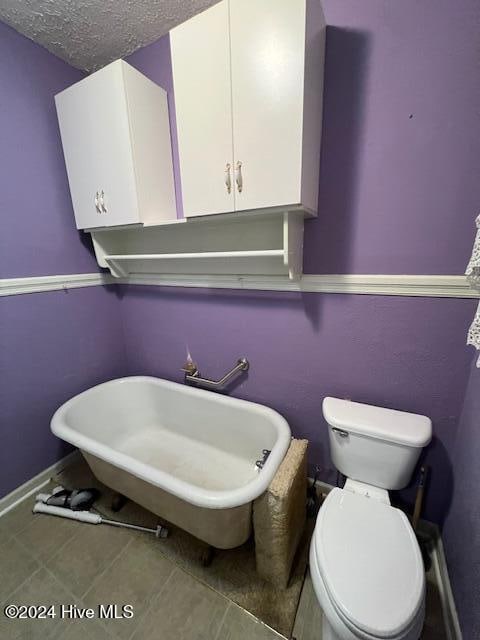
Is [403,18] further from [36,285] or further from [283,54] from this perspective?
[36,285]

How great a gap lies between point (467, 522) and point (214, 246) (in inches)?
63.6

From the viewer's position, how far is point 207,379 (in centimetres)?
175

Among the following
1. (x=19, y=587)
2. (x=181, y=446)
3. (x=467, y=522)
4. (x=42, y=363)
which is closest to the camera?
(x=467, y=522)

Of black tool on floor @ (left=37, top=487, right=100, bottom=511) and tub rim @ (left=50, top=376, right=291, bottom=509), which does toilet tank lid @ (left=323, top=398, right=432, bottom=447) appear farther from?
black tool on floor @ (left=37, top=487, right=100, bottom=511)

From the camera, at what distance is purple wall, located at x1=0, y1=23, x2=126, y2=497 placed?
4.49ft

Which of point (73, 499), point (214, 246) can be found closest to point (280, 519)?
point (73, 499)

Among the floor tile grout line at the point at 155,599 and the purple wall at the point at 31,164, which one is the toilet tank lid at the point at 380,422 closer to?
the floor tile grout line at the point at 155,599

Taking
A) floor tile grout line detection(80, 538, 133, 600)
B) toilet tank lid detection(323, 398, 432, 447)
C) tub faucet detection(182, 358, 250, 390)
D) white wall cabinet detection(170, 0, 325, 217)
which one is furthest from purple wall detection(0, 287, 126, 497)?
toilet tank lid detection(323, 398, 432, 447)

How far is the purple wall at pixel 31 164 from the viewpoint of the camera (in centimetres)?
134

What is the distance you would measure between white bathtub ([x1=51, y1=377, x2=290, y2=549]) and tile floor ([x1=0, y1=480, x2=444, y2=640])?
22cm

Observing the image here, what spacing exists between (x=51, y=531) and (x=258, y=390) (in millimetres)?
1351

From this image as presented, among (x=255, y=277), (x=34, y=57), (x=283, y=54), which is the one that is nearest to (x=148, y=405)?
(x=255, y=277)

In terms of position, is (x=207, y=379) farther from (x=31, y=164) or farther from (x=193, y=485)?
(x=31, y=164)

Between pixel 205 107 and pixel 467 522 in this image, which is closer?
pixel 467 522
